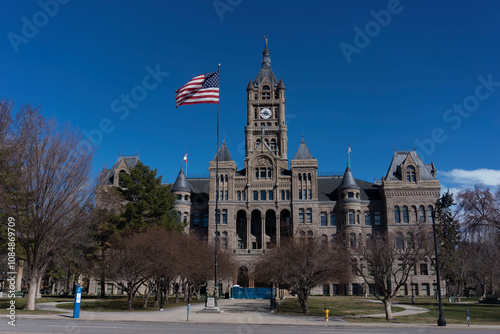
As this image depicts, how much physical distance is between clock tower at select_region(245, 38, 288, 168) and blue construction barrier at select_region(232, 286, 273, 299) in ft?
84.4

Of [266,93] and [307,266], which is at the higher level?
[266,93]

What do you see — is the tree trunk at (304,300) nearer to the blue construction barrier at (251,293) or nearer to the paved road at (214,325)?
the paved road at (214,325)

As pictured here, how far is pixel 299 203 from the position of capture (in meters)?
67.9

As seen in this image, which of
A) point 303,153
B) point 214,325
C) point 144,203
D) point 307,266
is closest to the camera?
point 214,325

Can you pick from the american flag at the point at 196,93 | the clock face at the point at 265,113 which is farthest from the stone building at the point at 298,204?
the american flag at the point at 196,93

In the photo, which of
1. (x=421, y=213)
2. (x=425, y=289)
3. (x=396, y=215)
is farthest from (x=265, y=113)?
(x=425, y=289)

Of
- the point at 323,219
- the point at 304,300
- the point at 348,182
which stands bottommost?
the point at 304,300

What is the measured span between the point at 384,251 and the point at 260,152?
42.4 metres

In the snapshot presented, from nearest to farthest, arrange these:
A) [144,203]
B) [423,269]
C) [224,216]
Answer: [144,203] < [423,269] < [224,216]

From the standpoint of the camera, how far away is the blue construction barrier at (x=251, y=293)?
56.5 m

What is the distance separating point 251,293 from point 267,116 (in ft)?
118

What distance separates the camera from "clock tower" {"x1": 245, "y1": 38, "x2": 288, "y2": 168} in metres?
77.9

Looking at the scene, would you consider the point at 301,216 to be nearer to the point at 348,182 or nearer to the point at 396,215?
the point at 348,182

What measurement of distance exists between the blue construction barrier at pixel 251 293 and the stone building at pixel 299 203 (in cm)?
646
